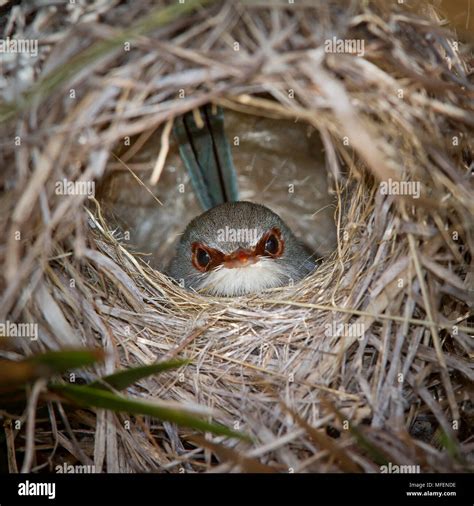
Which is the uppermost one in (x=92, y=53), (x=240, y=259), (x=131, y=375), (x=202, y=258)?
(x=92, y=53)

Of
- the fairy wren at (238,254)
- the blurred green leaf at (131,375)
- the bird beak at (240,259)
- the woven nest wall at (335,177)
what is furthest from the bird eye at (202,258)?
the blurred green leaf at (131,375)

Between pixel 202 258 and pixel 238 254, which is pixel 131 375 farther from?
pixel 202 258

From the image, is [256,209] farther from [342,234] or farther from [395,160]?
[395,160]

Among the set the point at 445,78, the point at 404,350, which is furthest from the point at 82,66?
the point at 404,350

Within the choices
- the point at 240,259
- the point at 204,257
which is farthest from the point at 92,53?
the point at 204,257

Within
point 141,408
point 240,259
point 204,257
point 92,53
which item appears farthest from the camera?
point 204,257

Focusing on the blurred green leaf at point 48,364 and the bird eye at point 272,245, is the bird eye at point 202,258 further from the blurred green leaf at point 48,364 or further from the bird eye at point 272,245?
the blurred green leaf at point 48,364

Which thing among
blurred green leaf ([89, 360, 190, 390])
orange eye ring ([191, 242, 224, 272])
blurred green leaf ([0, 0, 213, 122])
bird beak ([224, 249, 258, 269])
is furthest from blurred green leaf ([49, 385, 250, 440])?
orange eye ring ([191, 242, 224, 272])
